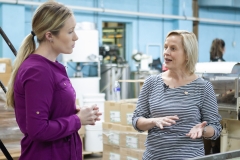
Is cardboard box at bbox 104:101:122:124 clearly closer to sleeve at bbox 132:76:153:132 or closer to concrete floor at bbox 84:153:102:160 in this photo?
concrete floor at bbox 84:153:102:160

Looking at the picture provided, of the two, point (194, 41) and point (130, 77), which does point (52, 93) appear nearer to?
point (194, 41)

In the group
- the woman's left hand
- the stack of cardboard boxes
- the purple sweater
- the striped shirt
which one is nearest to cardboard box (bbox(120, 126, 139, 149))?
the stack of cardboard boxes

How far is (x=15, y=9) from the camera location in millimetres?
5766

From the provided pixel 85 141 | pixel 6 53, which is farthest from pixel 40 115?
pixel 6 53

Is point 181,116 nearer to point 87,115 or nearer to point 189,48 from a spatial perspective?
point 189,48

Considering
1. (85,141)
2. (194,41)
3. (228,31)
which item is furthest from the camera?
(228,31)

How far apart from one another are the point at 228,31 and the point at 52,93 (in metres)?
8.45

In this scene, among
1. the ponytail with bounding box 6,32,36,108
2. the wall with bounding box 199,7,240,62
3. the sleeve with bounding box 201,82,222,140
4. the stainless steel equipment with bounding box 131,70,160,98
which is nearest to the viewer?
the ponytail with bounding box 6,32,36,108

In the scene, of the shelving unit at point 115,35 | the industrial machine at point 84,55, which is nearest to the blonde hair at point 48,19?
the industrial machine at point 84,55

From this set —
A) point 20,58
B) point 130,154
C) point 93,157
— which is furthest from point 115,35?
point 20,58

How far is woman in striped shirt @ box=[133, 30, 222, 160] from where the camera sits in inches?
67.7

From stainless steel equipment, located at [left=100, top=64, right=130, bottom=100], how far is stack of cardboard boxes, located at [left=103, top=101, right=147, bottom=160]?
267cm

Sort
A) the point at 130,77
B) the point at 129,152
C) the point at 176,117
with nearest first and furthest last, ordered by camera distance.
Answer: the point at 176,117 → the point at 129,152 → the point at 130,77

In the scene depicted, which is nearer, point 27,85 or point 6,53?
point 27,85
